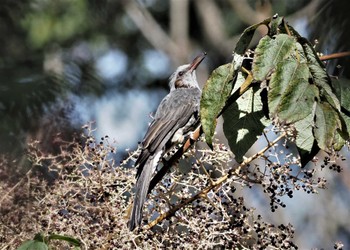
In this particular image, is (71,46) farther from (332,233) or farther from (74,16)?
(332,233)

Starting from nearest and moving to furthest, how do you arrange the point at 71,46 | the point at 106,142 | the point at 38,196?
the point at 38,196, the point at 106,142, the point at 71,46

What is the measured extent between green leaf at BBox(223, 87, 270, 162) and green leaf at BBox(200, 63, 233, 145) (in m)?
0.12

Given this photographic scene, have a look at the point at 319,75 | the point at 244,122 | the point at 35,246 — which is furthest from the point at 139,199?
the point at 319,75

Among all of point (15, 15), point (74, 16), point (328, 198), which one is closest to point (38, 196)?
point (15, 15)

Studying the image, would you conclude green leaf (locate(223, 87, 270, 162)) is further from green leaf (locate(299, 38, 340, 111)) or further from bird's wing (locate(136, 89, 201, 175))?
bird's wing (locate(136, 89, 201, 175))

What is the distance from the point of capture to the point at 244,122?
5.17 feet

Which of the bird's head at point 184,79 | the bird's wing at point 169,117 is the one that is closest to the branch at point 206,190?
the bird's wing at point 169,117

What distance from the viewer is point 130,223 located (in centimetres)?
158

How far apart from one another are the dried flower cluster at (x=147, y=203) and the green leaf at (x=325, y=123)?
0.23m

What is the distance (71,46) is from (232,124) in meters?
0.57

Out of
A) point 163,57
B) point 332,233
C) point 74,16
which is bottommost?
point 74,16

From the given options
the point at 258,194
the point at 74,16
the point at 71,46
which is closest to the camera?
the point at 71,46

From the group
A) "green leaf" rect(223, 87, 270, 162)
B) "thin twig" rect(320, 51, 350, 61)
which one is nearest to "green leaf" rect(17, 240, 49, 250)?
"green leaf" rect(223, 87, 270, 162)

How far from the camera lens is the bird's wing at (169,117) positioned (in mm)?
2537
